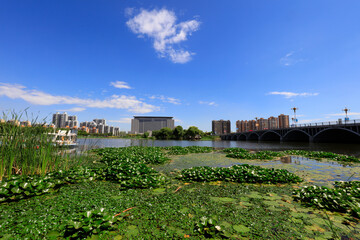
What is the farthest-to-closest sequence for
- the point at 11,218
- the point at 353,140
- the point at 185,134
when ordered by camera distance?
the point at 185,134 → the point at 353,140 → the point at 11,218

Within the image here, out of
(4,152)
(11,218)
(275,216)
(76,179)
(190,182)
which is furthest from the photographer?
(190,182)

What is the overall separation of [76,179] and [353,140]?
64828 mm

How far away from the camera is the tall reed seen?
4.93 m

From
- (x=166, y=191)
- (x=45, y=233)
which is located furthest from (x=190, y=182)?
(x=45, y=233)

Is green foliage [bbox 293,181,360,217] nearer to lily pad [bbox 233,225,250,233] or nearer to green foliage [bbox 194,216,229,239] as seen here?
lily pad [bbox 233,225,250,233]

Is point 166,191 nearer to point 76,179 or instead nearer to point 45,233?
point 45,233

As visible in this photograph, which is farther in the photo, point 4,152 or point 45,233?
point 4,152

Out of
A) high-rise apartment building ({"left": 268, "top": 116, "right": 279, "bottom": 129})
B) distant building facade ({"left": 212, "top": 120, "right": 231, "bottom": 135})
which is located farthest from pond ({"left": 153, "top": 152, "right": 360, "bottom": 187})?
distant building facade ({"left": 212, "top": 120, "right": 231, "bottom": 135})

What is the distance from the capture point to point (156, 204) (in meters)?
4.05

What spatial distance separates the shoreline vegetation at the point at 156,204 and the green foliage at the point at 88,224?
0.6 inches

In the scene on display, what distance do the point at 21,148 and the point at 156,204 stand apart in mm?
5048

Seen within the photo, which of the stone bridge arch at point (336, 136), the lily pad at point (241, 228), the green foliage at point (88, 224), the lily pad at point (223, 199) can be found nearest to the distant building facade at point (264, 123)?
the stone bridge arch at point (336, 136)

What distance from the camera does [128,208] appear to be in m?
3.73

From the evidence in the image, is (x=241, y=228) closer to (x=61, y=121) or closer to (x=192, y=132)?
(x=61, y=121)
